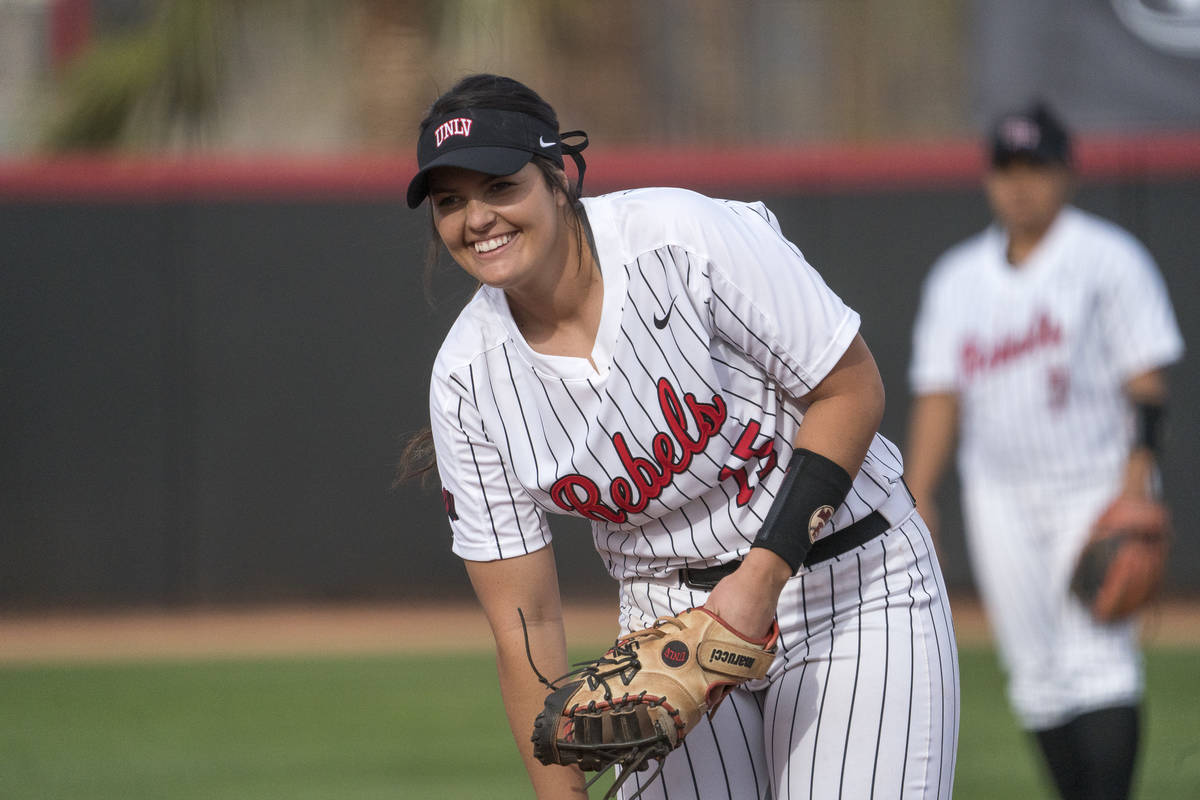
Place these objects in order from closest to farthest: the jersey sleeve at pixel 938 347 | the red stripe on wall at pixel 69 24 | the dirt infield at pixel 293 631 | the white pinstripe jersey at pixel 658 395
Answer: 1. the white pinstripe jersey at pixel 658 395
2. the jersey sleeve at pixel 938 347
3. the dirt infield at pixel 293 631
4. the red stripe on wall at pixel 69 24

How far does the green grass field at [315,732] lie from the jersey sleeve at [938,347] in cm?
142

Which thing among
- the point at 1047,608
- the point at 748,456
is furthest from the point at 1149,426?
the point at 748,456

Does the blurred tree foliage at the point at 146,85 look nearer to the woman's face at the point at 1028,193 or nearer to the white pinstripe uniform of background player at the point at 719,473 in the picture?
the woman's face at the point at 1028,193

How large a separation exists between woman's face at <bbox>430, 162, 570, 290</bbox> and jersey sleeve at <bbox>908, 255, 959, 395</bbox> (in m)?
2.77

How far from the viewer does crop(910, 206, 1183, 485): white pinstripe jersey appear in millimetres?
4758

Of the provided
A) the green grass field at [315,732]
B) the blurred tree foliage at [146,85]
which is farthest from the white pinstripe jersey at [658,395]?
the blurred tree foliage at [146,85]

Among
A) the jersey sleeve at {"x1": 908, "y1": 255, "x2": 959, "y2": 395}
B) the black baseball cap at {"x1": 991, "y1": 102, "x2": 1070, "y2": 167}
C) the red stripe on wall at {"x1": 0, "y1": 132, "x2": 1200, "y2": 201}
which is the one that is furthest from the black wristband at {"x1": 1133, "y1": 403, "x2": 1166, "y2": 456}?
the red stripe on wall at {"x1": 0, "y1": 132, "x2": 1200, "y2": 201}

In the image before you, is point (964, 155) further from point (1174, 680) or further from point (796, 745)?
point (796, 745)

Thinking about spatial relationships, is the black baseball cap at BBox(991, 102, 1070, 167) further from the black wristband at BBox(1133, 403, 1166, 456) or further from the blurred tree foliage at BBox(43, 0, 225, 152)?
the blurred tree foliage at BBox(43, 0, 225, 152)

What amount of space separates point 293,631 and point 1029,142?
227 inches

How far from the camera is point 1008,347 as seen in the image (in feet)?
16.1

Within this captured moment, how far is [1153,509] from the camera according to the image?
15.1 ft

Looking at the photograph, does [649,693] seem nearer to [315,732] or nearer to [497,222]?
[497,222]

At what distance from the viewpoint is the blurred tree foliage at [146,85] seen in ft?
38.9
